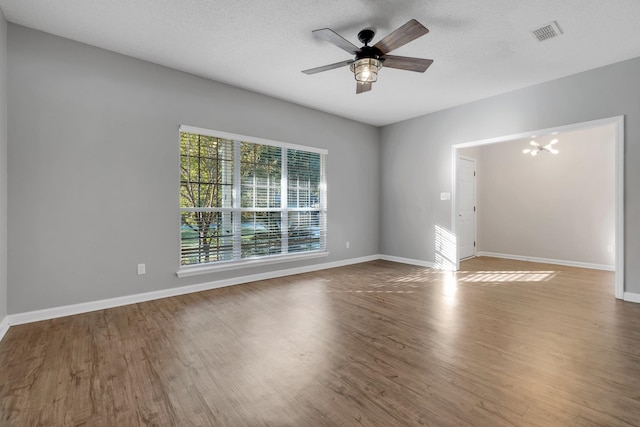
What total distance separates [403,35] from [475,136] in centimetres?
317

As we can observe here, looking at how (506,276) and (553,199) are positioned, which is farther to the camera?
(553,199)

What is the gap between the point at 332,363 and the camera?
82.5 inches

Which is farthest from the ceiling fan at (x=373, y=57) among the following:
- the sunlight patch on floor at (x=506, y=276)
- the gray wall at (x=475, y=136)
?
the sunlight patch on floor at (x=506, y=276)

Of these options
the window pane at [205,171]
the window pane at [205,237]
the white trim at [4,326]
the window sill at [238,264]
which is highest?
the window pane at [205,171]

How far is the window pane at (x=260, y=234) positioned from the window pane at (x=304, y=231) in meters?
0.27

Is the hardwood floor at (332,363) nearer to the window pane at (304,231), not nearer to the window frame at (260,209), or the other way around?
the window frame at (260,209)

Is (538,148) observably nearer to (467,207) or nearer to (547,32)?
(467,207)

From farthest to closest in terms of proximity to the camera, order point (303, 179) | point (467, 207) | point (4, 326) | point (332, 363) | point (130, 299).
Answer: point (467, 207) → point (303, 179) → point (130, 299) → point (4, 326) → point (332, 363)

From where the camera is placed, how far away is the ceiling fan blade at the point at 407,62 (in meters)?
2.71

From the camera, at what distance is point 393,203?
6.20m

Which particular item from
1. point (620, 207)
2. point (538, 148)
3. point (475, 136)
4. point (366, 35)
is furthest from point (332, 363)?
point (538, 148)

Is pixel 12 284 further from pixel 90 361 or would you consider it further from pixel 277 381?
pixel 277 381

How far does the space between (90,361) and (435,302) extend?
337cm

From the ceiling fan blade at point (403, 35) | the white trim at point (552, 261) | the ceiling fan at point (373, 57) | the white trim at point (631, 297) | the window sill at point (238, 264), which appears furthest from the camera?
the white trim at point (552, 261)
